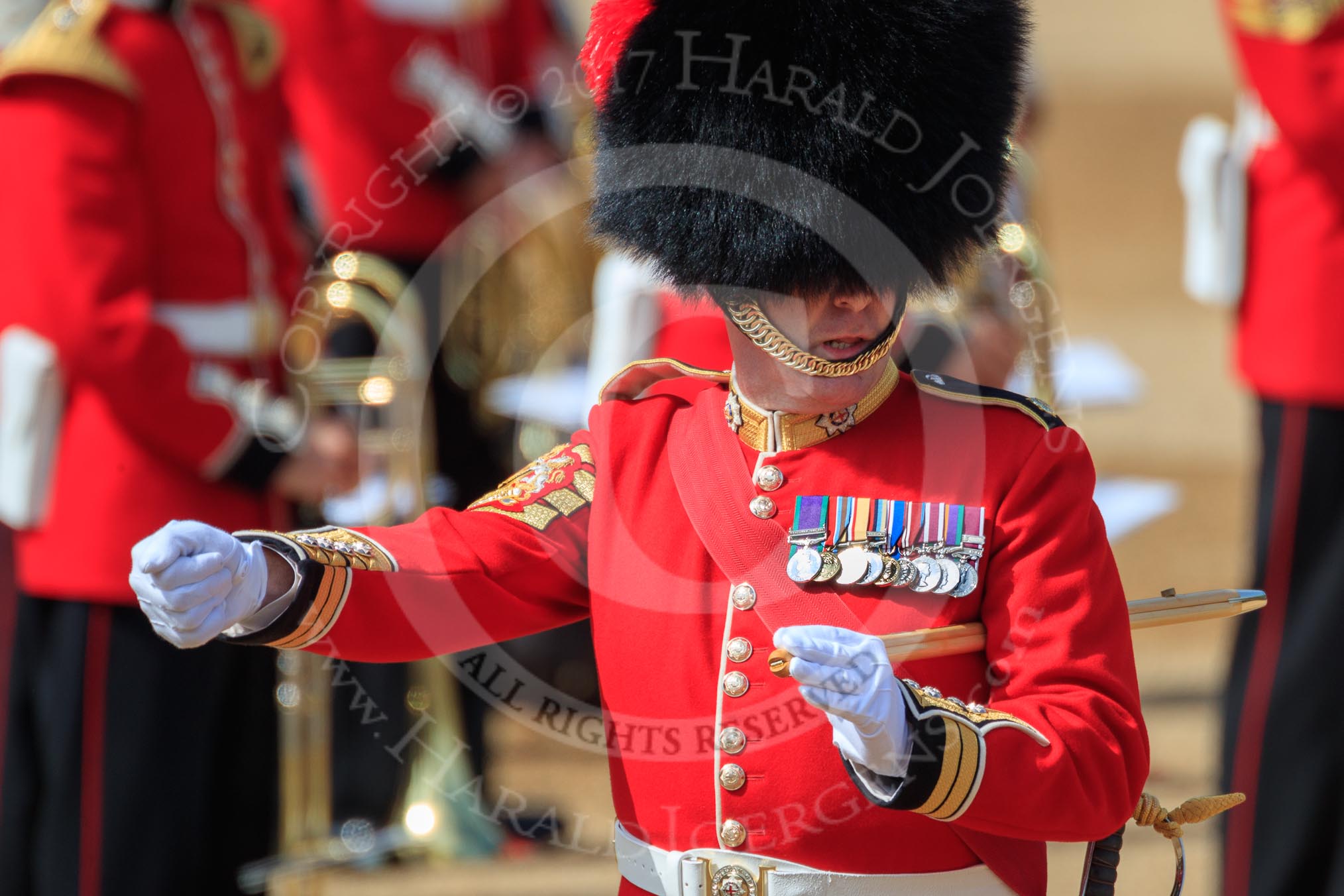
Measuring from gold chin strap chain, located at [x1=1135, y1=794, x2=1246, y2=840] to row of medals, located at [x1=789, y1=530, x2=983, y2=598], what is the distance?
30 cm

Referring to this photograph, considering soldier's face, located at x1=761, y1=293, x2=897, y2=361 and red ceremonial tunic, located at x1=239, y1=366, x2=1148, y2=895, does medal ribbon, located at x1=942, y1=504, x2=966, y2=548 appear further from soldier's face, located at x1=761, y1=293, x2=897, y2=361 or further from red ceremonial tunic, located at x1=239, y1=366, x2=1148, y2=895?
soldier's face, located at x1=761, y1=293, x2=897, y2=361

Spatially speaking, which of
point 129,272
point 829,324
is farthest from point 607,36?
point 129,272

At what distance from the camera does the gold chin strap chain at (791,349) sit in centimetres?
166

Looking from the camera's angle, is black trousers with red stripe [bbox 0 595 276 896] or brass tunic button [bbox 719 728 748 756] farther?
black trousers with red stripe [bbox 0 595 276 896]

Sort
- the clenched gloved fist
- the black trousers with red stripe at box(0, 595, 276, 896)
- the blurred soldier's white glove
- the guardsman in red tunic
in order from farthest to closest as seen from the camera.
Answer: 1. the black trousers with red stripe at box(0, 595, 276, 896)
2. the guardsman in red tunic
3. the clenched gloved fist
4. the blurred soldier's white glove

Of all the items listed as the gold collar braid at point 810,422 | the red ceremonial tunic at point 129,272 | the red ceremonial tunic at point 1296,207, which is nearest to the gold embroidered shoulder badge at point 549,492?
the gold collar braid at point 810,422

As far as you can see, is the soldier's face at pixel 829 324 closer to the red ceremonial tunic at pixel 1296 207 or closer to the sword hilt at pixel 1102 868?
the sword hilt at pixel 1102 868

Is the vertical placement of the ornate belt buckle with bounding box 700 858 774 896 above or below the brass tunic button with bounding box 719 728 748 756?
below

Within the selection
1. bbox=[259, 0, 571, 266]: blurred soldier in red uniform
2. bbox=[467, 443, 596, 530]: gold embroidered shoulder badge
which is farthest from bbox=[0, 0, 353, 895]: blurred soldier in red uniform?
bbox=[259, 0, 571, 266]: blurred soldier in red uniform

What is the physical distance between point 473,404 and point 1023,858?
2714 millimetres

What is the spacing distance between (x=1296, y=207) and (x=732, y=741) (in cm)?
183

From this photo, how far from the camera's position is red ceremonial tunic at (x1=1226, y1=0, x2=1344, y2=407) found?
2879 millimetres

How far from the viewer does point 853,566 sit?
5.42 ft

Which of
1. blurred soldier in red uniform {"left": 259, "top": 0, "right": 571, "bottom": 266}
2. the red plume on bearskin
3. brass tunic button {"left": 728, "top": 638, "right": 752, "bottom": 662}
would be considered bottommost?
brass tunic button {"left": 728, "top": 638, "right": 752, "bottom": 662}
